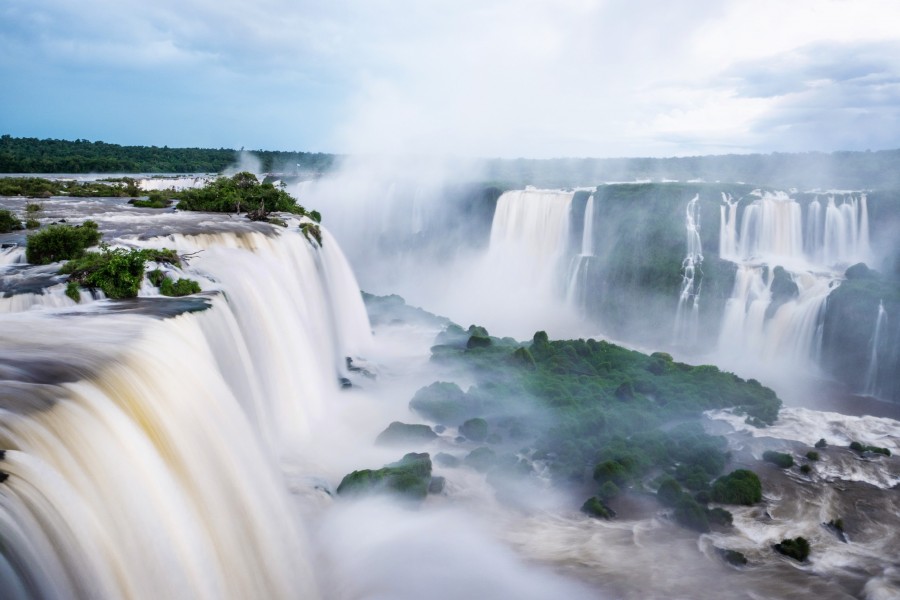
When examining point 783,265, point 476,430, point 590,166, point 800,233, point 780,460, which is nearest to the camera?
point 780,460

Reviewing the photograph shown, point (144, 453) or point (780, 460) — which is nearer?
point (144, 453)

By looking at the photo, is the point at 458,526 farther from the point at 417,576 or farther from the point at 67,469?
the point at 67,469

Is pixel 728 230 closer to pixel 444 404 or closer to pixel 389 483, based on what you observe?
pixel 444 404

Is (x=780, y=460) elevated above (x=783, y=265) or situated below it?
below

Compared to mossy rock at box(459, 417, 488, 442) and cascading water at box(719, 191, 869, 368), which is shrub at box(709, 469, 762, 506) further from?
cascading water at box(719, 191, 869, 368)

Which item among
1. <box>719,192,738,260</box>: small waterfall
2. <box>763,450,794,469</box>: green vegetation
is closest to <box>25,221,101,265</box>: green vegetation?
<box>763,450,794,469</box>: green vegetation

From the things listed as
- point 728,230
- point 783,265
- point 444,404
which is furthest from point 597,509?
point 728,230

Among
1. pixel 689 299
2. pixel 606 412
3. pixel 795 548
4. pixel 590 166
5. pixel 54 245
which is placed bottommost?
pixel 795 548
